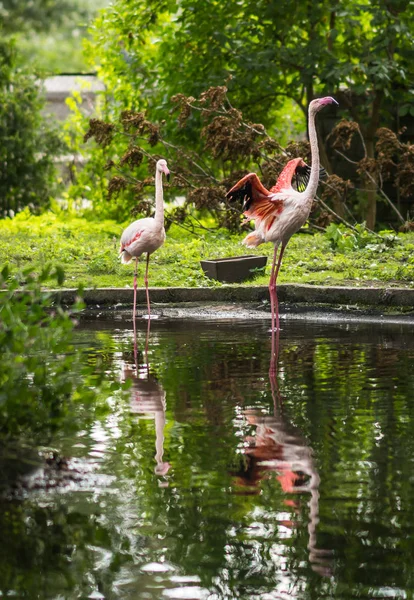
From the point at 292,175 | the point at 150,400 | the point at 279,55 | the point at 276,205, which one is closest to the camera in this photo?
the point at 150,400

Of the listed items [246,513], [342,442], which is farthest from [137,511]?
[342,442]

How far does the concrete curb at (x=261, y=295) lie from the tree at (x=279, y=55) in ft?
21.3

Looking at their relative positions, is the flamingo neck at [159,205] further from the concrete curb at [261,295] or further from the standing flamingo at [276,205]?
the standing flamingo at [276,205]

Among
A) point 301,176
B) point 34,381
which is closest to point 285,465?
point 34,381

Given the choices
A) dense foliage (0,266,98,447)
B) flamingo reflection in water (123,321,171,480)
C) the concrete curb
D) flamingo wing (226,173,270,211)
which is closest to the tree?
the concrete curb

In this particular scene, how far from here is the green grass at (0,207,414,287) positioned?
1241 cm

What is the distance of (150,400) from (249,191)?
4056 mm

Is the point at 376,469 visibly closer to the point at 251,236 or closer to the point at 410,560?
the point at 410,560

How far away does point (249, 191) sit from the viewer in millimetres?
10656

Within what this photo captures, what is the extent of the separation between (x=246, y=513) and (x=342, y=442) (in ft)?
4.39

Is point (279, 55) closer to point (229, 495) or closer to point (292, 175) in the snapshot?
point (292, 175)

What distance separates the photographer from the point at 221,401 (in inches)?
275

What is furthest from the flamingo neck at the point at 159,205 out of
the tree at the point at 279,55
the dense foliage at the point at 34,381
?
the dense foliage at the point at 34,381

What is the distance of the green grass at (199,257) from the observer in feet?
40.7
